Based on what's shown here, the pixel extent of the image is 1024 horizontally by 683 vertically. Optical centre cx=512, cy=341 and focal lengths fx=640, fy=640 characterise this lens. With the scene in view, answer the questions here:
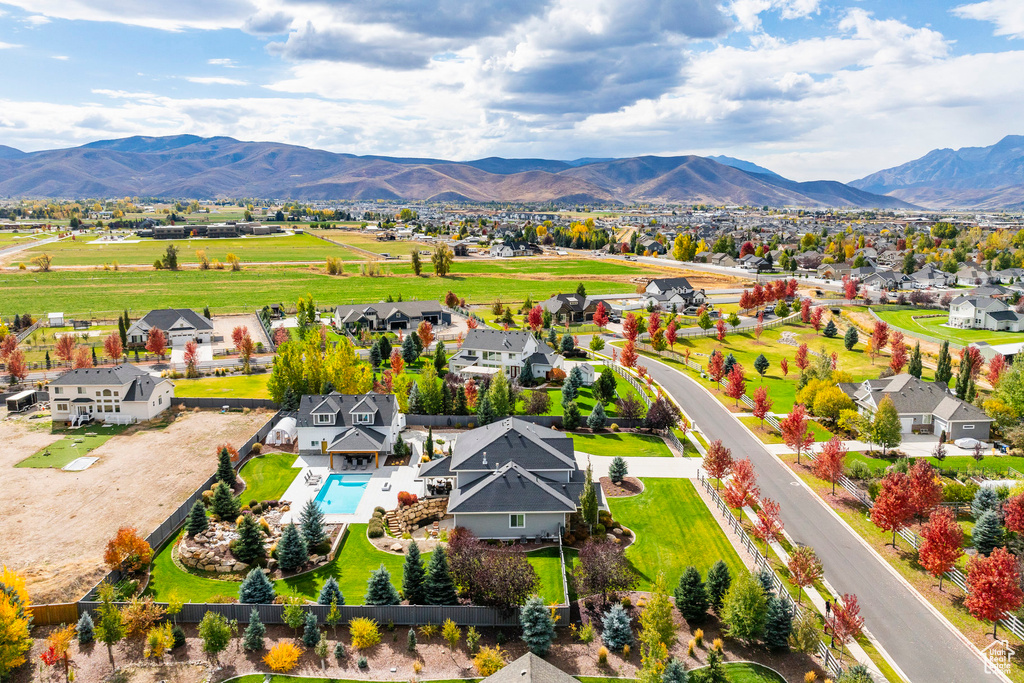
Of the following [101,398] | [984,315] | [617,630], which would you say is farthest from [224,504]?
[984,315]

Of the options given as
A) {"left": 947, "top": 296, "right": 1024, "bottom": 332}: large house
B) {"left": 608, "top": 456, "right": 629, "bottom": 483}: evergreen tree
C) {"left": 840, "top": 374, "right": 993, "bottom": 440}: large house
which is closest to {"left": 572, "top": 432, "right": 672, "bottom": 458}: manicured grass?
{"left": 608, "top": 456, "right": 629, "bottom": 483}: evergreen tree

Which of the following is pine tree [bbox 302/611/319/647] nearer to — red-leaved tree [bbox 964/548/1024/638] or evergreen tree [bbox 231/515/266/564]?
evergreen tree [bbox 231/515/266/564]

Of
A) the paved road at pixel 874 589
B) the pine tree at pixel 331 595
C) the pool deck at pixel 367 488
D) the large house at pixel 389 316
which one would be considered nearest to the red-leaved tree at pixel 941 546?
the paved road at pixel 874 589

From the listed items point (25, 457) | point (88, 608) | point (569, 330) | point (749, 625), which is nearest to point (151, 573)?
point (88, 608)

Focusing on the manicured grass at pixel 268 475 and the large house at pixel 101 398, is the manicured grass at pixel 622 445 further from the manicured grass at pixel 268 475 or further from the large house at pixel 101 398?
the large house at pixel 101 398

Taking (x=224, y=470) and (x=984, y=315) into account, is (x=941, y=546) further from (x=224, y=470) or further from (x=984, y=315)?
(x=984, y=315)
